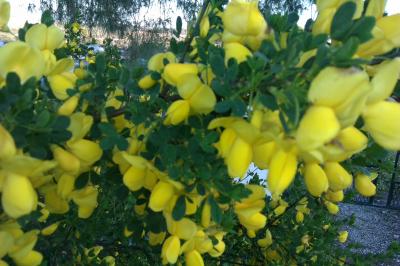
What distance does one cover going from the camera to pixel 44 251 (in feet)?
3.11

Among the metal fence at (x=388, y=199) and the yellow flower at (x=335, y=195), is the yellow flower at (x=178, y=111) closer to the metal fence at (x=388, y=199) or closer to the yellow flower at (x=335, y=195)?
the yellow flower at (x=335, y=195)

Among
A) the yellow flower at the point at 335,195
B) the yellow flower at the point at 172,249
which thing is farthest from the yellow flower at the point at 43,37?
the yellow flower at the point at 335,195

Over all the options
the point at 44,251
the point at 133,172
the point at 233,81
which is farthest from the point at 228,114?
the point at 44,251

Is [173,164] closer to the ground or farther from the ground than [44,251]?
farther from the ground

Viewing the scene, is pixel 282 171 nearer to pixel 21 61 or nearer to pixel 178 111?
pixel 178 111

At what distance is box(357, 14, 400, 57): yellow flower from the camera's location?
528mm

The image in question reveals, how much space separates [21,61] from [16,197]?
0.15 metres

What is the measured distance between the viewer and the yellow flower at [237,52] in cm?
57

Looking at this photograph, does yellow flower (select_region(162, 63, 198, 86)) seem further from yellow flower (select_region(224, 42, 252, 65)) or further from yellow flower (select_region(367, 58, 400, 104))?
yellow flower (select_region(367, 58, 400, 104))

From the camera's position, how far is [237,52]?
573mm

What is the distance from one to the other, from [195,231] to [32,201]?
0.25 metres

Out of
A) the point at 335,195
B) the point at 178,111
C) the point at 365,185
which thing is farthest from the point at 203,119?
the point at 335,195

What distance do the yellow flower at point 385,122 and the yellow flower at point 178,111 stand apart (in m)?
0.21

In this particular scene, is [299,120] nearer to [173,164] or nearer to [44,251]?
[173,164]
